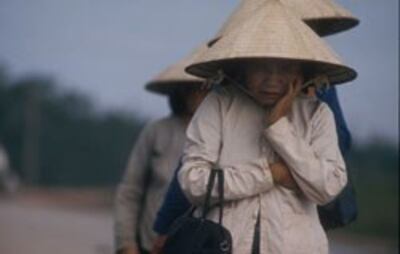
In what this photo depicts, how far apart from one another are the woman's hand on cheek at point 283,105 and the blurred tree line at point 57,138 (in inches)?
1563

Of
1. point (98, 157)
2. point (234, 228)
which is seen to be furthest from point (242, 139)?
point (98, 157)

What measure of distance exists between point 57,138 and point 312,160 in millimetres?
43658

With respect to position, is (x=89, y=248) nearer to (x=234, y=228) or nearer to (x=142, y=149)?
(x=142, y=149)

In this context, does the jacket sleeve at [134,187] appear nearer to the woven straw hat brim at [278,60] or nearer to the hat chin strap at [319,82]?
the woven straw hat brim at [278,60]

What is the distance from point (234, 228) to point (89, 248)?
12.2 metres

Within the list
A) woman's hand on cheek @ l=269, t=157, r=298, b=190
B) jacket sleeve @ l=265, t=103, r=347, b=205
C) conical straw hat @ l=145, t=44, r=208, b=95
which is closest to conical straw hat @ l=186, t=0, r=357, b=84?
jacket sleeve @ l=265, t=103, r=347, b=205

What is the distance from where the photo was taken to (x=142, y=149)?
5430 millimetres

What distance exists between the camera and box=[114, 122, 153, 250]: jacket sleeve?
5402 mm

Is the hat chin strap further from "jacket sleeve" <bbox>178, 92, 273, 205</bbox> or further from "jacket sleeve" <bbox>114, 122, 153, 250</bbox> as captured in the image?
"jacket sleeve" <bbox>114, 122, 153, 250</bbox>

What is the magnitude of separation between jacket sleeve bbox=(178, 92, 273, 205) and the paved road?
11.0 meters

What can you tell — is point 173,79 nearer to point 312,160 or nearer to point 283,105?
point 283,105

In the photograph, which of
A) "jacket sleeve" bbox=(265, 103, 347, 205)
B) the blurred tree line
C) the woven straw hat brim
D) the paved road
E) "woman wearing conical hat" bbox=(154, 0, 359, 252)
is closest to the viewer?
"jacket sleeve" bbox=(265, 103, 347, 205)

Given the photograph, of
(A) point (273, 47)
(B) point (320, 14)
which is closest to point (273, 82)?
(A) point (273, 47)

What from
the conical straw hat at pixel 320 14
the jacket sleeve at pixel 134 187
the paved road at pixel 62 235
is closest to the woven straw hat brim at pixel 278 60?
the conical straw hat at pixel 320 14
